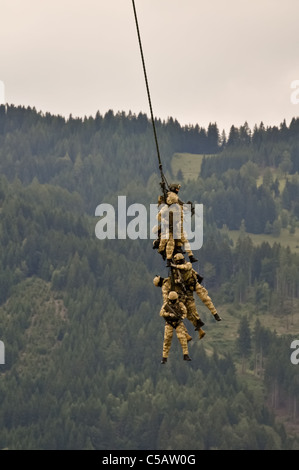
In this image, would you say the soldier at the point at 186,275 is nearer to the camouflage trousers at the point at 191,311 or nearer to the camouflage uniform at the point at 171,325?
the camouflage trousers at the point at 191,311

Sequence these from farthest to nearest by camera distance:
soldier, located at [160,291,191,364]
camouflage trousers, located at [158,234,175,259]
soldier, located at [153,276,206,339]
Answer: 1. soldier, located at [153,276,206,339]
2. camouflage trousers, located at [158,234,175,259]
3. soldier, located at [160,291,191,364]

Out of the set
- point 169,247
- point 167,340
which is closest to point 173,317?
point 167,340

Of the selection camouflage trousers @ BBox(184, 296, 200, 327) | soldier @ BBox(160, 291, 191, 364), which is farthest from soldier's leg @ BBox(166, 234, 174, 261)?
camouflage trousers @ BBox(184, 296, 200, 327)

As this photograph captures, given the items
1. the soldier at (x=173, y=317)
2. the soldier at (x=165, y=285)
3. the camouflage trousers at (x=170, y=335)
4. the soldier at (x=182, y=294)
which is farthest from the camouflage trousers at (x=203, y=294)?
the camouflage trousers at (x=170, y=335)

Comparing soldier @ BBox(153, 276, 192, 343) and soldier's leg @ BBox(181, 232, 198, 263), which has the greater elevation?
soldier's leg @ BBox(181, 232, 198, 263)

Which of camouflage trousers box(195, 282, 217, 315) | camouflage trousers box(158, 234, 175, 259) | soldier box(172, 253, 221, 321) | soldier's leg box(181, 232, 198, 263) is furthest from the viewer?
camouflage trousers box(195, 282, 217, 315)

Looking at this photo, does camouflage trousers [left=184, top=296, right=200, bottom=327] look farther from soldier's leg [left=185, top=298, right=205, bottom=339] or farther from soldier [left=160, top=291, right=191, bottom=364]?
soldier [left=160, top=291, right=191, bottom=364]

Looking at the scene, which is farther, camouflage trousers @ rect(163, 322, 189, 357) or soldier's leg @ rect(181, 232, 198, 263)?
soldier's leg @ rect(181, 232, 198, 263)

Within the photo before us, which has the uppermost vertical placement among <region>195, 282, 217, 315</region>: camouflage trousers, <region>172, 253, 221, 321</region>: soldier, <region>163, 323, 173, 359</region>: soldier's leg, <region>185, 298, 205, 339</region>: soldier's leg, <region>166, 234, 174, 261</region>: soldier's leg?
<region>166, 234, 174, 261</region>: soldier's leg

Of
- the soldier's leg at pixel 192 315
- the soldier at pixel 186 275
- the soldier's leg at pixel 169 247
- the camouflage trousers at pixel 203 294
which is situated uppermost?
the soldier's leg at pixel 169 247

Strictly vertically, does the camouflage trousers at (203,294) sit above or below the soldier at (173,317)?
above

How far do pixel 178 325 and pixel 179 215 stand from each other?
16.5ft

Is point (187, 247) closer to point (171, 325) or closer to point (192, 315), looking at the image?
point (192, 315)
